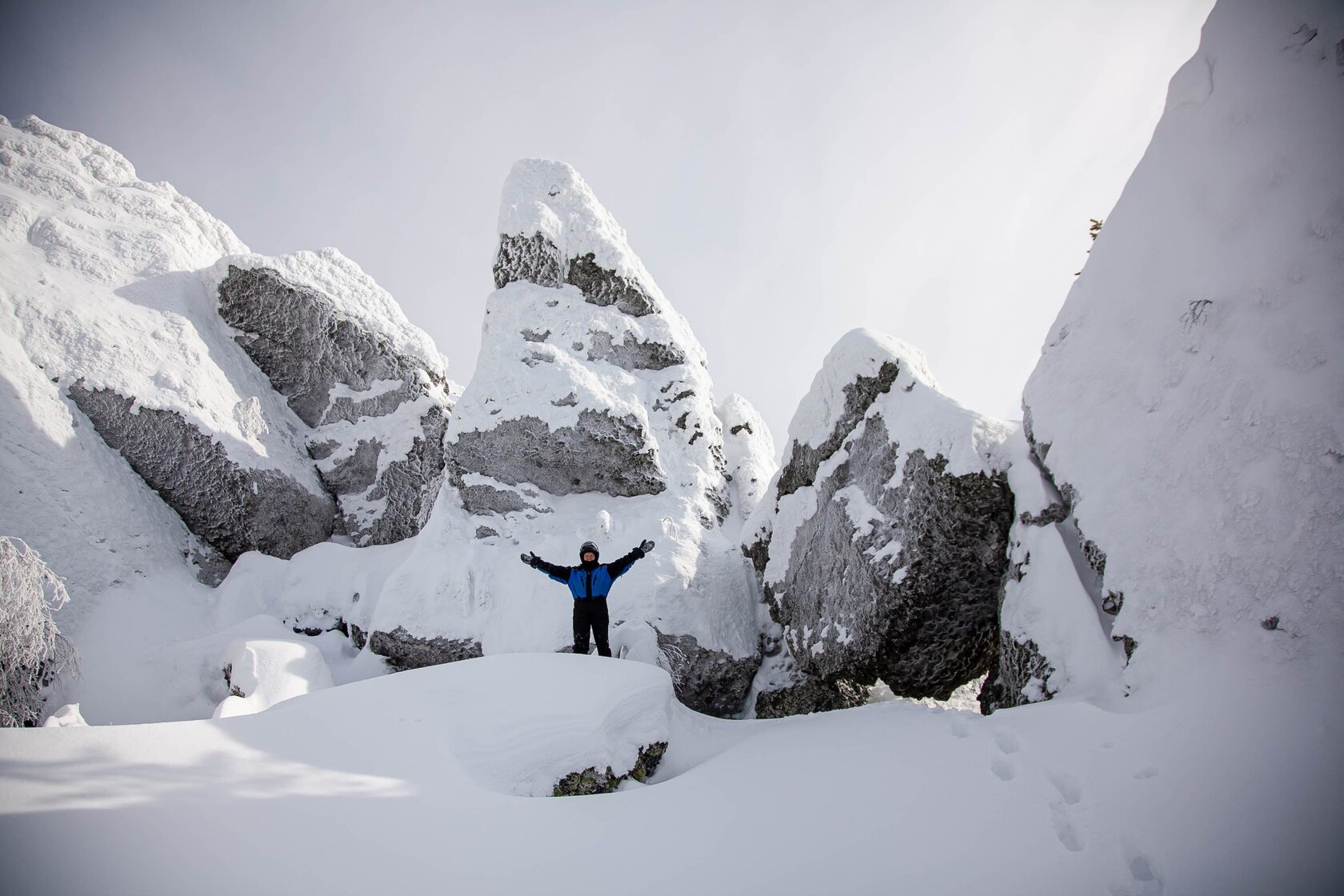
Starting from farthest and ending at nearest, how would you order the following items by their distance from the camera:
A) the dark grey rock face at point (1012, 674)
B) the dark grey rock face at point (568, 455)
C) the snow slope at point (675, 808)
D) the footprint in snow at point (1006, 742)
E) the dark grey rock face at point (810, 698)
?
1. the dark grey rock face at point (568, 455)
2. the dark grey rock face at point (810, 698)
3. the dark grey rock face at point (1012, 674)
4. the footprint in snow at point (1006, 742)
5. the snow slope at point (675, 808)

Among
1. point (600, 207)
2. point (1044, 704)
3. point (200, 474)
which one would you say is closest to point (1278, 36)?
point (1044, 704)

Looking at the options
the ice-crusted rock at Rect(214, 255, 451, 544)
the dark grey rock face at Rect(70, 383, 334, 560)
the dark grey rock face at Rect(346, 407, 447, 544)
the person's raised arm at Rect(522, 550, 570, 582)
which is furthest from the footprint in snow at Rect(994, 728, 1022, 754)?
the dark grey rock face at Rect(70, 383, 334, 560)

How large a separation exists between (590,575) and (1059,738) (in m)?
5.30

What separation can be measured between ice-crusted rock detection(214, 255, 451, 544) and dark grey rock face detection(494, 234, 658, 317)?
461cm

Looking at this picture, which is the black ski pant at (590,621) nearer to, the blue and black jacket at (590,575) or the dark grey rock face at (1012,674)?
the blue and black jacket at (590,575)

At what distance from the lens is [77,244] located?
1288 centimetres

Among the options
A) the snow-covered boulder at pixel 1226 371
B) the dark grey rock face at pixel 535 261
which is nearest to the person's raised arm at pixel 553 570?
the snow-covered boulder at pixel 1226 371

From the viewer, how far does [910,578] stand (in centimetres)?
→ 641

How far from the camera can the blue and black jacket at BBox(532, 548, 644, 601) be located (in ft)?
24.5

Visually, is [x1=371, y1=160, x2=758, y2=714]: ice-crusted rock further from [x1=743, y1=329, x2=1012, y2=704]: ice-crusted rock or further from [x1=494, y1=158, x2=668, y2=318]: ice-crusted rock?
[x1=743, y1=329, x2=1012, y2=704]: ice-crusted rock

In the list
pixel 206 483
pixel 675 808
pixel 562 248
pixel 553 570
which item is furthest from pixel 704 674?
pixel 206 483

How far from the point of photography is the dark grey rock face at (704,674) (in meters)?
8.63

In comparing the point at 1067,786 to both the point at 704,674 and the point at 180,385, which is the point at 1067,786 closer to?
the point at 704,674

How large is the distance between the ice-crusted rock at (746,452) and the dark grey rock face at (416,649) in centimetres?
656
